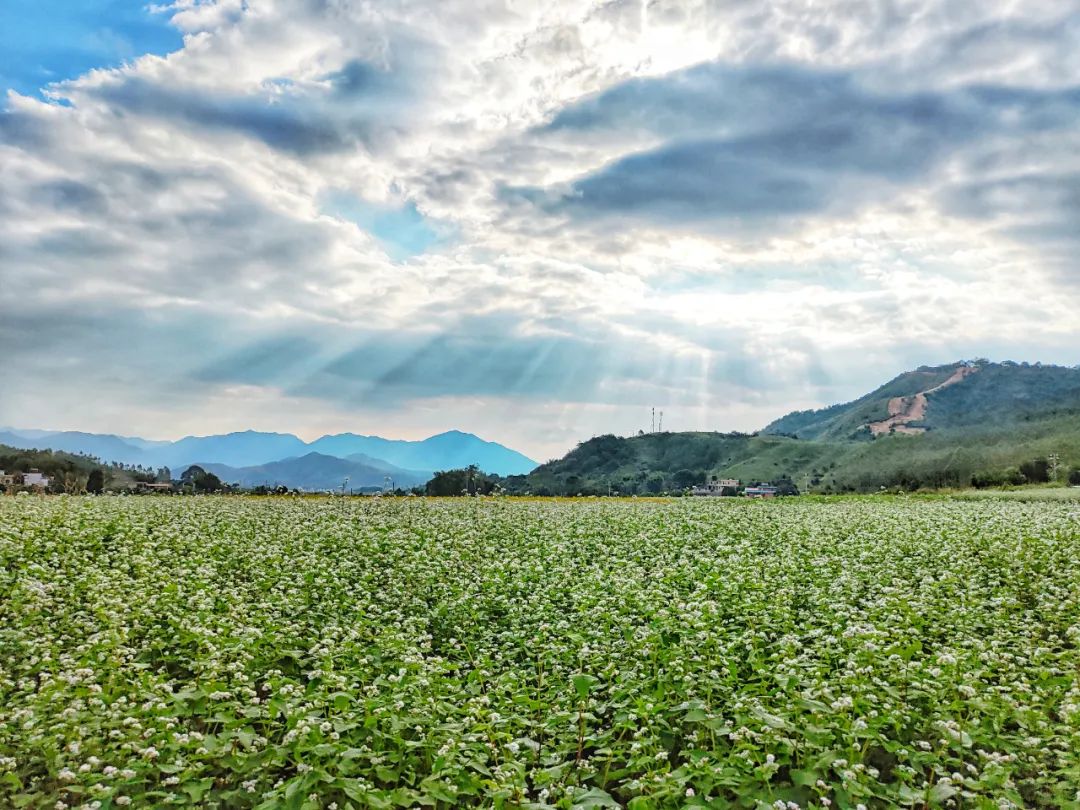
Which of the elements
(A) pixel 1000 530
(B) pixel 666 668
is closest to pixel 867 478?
(A) pixel 1000 530

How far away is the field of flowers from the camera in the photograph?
282 inches

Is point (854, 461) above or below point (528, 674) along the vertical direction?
above

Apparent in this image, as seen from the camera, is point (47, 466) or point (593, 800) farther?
point (47, 466)

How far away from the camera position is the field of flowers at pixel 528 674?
23.5 feet

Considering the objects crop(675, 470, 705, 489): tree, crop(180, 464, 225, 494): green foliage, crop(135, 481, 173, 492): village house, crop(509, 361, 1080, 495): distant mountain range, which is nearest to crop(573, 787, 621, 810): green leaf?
crop(180, 464, 225, 494): green foliage

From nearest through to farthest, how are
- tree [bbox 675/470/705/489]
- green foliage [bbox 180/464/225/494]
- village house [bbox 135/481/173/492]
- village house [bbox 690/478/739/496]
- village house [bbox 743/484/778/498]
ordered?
green foliage [bbox 180/464/225/494] → village house [bbox 135/481/173/492] → village house [bbox 743/484/778/498] → village house [bbox 690/478/739/496] → tree [bbox 675/470/705/489]


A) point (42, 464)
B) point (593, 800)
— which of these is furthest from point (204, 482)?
point (593, 800)

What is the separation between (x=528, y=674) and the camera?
10.6 metres

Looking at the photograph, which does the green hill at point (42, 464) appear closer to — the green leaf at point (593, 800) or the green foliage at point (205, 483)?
the green foliage at point (205, 483)

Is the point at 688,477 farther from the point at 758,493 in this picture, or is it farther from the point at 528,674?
the point at 528,674

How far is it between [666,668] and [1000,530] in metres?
16.6

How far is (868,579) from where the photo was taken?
51.4ft

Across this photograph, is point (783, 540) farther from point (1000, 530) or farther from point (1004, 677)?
point (1004, 677)

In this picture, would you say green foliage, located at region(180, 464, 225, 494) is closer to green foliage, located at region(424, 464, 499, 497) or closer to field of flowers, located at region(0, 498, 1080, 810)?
green foliage, located at region(424, 464, 499, 497)
